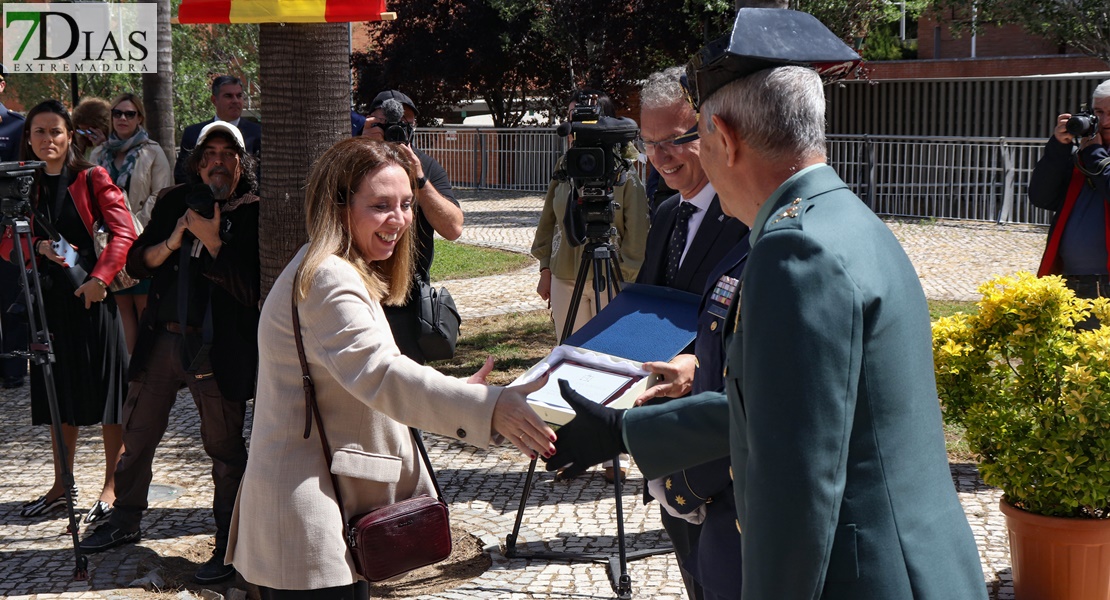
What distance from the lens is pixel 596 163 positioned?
5.16m

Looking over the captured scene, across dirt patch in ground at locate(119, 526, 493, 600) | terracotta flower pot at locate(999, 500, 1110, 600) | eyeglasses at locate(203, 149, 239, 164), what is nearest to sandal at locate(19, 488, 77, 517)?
dirt patch in ground at locate(119, 526, 493, 600)

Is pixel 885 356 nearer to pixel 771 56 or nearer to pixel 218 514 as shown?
pixel 771 56

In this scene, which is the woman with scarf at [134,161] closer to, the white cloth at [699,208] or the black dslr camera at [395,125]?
the black dslr camera at [395,125]

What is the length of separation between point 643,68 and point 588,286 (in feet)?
65.6

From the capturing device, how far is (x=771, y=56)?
2.10 m

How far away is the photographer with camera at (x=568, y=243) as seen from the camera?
6.81 meters

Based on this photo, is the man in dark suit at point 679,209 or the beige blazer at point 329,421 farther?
the man in dark suit at point 679,209

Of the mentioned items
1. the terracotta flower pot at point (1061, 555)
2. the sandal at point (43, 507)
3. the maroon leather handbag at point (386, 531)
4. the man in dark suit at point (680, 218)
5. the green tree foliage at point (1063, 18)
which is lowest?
the sandal at point (43, 507)

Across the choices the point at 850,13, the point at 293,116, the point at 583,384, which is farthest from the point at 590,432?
the point at 850,13

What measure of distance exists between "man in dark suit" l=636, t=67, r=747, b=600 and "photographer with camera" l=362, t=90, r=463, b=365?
1261mm

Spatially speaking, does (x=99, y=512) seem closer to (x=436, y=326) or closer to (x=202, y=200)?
(x=202, y=200)

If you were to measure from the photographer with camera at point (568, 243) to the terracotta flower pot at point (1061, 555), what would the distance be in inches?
109

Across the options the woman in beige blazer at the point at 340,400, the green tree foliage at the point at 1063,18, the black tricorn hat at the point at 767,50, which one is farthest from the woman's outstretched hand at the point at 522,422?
the green tree foliage at the point at 1063,18

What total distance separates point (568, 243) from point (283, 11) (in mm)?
2250
